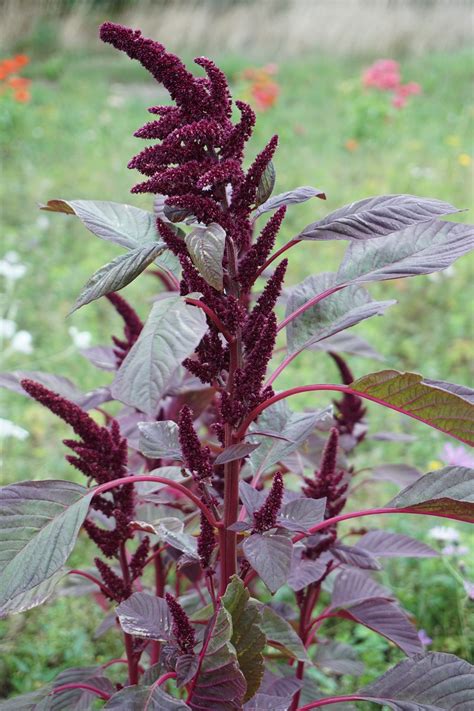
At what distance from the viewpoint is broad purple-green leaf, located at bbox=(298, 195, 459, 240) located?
28.6 inches

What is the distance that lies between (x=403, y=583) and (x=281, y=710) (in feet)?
3.59

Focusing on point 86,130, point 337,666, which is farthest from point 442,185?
point 337,666

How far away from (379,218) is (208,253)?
7.2 inches

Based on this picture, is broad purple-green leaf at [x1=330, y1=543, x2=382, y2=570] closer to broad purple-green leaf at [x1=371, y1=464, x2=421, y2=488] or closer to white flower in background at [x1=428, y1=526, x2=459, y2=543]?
broad purple-green leaf at [x1=371, y1=464, x2=421, y2=488]

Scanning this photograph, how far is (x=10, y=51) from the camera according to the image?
9.33m

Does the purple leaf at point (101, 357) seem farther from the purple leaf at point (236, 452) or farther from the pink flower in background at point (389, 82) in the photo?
the pink flower in background at point (389, 82)

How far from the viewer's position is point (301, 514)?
84 centimetres

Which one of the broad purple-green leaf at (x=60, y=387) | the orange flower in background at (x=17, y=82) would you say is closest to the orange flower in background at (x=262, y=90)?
the orange flower in background at (x=17, y=82)

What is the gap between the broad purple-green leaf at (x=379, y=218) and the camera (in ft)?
2.39

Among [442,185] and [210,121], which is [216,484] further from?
[442,185]

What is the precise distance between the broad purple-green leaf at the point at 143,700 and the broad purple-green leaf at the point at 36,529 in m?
0.19

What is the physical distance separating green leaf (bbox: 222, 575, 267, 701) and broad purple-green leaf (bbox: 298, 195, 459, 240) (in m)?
0.34

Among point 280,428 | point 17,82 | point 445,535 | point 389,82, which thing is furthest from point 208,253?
point 17,82

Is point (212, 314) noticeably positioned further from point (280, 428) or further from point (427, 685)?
point (427, 685)
